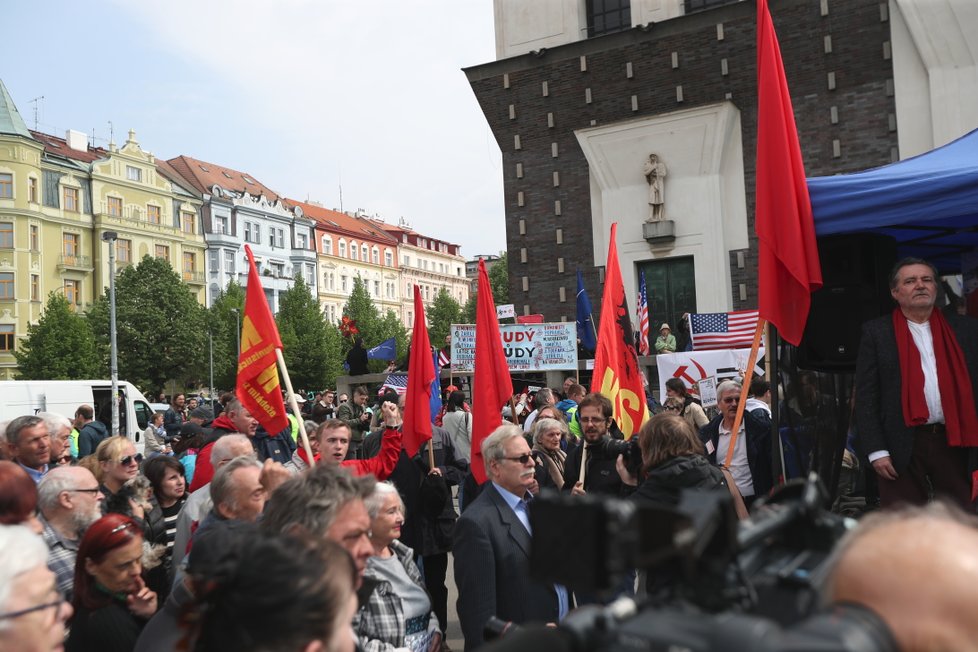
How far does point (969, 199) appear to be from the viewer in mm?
5027

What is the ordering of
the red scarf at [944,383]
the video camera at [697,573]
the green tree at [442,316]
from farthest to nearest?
the green tree at [442,316] < the red scarf at [944,383] < the video camera at [697,573]

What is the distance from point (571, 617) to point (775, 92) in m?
5.05

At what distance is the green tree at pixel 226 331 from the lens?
58.7m

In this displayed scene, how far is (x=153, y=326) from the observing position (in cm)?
5259

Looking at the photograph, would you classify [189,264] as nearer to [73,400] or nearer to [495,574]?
[73,400]

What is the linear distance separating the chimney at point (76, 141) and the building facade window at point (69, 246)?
25.3 feet

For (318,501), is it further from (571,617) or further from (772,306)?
(772,306)

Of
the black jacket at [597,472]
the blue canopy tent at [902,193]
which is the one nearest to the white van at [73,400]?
the black jacket at [597,472]

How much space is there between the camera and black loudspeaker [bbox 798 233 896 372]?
5793 millimetres

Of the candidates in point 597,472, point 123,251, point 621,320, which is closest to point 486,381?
point 597,472

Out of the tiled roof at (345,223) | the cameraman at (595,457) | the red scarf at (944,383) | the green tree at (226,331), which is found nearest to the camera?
the red scarf at (944,383)

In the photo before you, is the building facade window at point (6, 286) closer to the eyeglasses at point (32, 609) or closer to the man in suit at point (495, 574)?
the man in suit at point (495, 574)

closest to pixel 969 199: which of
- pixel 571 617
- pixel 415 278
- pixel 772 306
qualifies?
pixel 772 306

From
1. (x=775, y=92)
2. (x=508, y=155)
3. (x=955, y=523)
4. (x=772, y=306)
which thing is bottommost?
(x=955, y=523)
